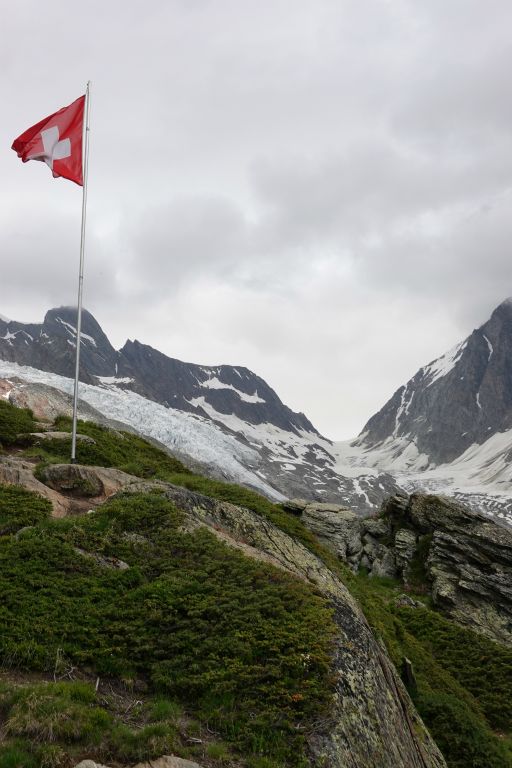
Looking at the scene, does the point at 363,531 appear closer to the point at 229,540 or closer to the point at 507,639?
the point at 507,639

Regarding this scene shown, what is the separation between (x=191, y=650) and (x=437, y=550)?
2336cm

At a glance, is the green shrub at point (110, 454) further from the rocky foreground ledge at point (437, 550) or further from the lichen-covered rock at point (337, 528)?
the rocky foreground ledge at point (437, 550)

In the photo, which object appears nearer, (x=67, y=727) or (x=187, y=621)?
(x=67, y=727)

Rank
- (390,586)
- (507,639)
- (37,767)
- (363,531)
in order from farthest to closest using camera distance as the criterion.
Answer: (363,531) < (390,586) < (507,639) < (37,767)

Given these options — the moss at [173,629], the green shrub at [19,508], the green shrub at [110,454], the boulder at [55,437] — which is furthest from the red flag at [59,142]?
the moss at [173,629]

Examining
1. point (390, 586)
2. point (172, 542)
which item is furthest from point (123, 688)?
point (390, 586)

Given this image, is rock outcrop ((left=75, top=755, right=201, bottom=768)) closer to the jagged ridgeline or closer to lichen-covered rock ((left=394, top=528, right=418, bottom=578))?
the jagged ridgeline

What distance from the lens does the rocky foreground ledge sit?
2708cm

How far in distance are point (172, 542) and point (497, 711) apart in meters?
13.8

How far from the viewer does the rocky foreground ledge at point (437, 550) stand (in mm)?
27078

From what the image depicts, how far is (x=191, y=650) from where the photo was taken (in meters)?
11.4

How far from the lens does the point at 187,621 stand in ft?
39.4

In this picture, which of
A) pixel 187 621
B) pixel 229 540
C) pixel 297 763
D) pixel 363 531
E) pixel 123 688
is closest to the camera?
pixel 297 763

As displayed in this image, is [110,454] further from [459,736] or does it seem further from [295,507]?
[459,736]
